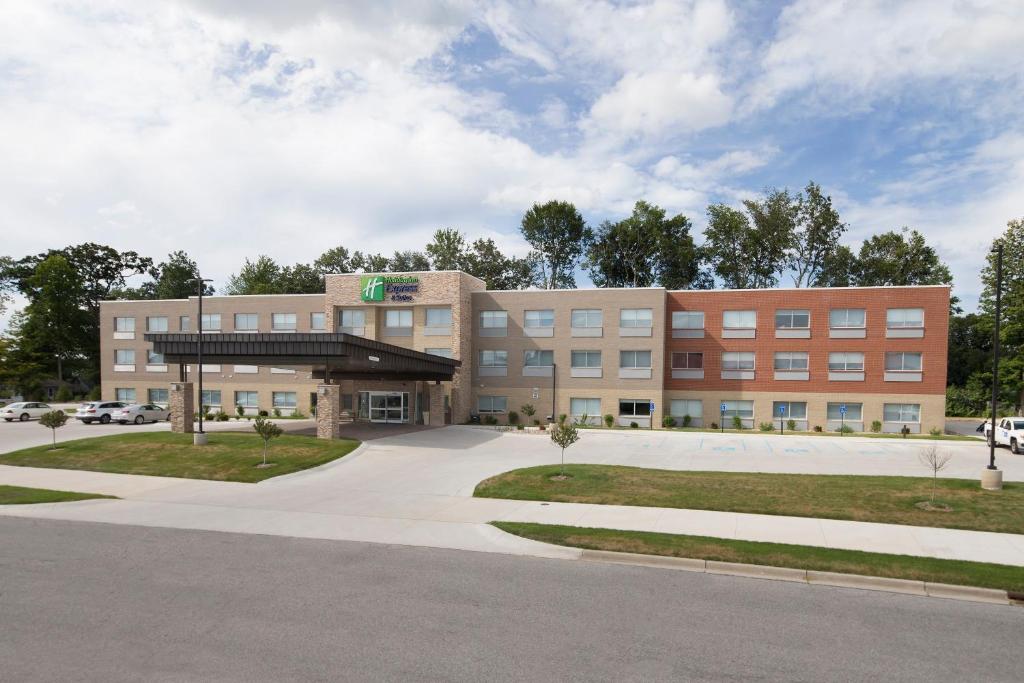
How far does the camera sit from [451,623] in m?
8.59

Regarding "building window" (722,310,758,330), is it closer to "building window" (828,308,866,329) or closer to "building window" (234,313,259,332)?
"building window" (828,308,866,329)

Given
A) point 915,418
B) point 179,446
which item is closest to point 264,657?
point 179,446

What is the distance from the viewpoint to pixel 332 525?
1502 cm

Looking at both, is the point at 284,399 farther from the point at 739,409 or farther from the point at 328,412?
the point at 739,409

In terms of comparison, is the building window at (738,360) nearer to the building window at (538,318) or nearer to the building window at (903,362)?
the building window at (903,362)

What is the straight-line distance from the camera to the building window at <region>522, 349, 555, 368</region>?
156 ft

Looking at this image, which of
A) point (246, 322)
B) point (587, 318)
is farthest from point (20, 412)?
point (587, 318)

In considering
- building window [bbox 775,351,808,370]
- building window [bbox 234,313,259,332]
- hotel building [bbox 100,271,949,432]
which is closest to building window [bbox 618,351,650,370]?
hotel building [bbox 100,271,949,432]

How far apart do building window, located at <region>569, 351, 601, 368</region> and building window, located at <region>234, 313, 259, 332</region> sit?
27074 mm

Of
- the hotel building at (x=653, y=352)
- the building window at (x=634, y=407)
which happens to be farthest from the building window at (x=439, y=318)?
the building window at (x=634, y=407)

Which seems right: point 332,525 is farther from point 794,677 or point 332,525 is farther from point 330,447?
point 330,447

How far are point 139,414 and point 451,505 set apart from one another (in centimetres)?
3553

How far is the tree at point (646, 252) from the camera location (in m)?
72.1

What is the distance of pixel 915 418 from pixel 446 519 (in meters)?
41.4
